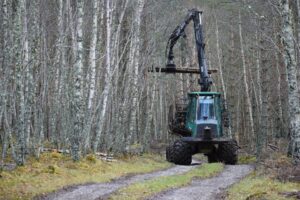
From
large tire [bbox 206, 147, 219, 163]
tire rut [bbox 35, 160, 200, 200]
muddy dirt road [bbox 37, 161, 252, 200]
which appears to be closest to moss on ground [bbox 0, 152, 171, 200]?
tire rut [bbox 35, 160, 200, 200]

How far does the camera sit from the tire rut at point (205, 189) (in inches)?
434

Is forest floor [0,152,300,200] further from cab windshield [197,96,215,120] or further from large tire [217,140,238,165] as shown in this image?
cab windshield [197,96,215,120]

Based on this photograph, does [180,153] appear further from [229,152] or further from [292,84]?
[292,84]

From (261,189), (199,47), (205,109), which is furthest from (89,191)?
(199,47)

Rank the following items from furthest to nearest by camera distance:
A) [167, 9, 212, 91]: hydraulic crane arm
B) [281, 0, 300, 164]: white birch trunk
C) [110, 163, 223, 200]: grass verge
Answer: [167, 9, 212, 91]: hydraulic crane arm → [281, 0, 300, 164]: white birch trunk → [110, 163, 223, 200]: grass verge

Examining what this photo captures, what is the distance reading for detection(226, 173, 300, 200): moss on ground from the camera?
9969mm

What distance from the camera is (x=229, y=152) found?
20.4 m

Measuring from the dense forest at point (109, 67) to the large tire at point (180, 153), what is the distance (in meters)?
2.38

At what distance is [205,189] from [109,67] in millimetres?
8970

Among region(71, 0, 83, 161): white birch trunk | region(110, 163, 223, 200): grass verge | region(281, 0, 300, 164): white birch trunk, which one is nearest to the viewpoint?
region(110, 163, 223, 200): grass verge

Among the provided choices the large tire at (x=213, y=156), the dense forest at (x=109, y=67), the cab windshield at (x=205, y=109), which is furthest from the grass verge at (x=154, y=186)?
the large tire at (x=213, y=156)

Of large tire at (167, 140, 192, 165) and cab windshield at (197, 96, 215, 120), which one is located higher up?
cab windshield at (197, 96, 215, 120)

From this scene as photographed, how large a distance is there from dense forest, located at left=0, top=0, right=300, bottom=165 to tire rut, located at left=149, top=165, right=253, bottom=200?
2021 millimetres

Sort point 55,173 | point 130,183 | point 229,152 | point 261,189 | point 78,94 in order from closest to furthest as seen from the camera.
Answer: point 261,189 < point 130,183 < point 55,173 < point 78,94 < point 229,152
